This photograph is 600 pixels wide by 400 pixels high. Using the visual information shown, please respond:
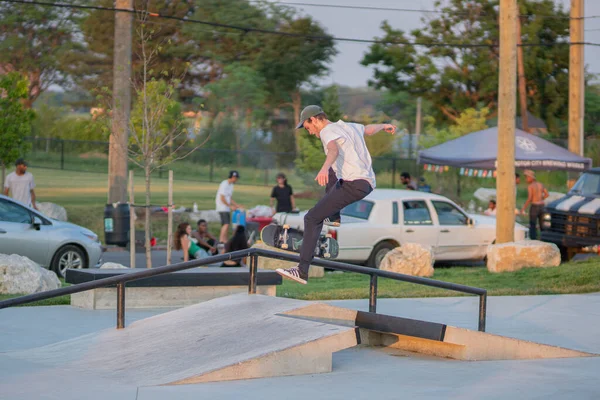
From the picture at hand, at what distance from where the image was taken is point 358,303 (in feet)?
40.2

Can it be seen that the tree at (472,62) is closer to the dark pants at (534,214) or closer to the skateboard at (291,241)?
the dark pants at (534,214)

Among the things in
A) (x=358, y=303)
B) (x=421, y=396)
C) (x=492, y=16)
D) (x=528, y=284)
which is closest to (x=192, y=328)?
(x=421, y=396)

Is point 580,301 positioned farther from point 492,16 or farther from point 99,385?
point 492,16

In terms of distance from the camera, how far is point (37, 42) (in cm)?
6331

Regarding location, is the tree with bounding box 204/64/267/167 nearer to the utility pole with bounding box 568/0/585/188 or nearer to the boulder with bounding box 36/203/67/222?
the boulder with bounding box 36/203/67/222

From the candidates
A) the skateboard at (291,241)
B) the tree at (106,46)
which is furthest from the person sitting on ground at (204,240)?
the tree at (106,46)

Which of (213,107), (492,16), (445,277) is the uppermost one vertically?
(492,16)

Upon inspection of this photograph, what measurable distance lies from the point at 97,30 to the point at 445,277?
4769 centimetres

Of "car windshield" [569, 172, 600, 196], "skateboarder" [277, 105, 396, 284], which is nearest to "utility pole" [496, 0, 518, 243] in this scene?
"car windshield" [569, 172, 600, 196]

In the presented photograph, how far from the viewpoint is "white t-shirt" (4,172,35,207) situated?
18.7 metres

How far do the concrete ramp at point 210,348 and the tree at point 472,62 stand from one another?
41802mm

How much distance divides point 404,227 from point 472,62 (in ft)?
107

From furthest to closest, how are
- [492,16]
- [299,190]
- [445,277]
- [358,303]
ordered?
[492,16] → [299,190] → [445,277] → [358,303]

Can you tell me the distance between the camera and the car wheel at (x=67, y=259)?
52.6ft
